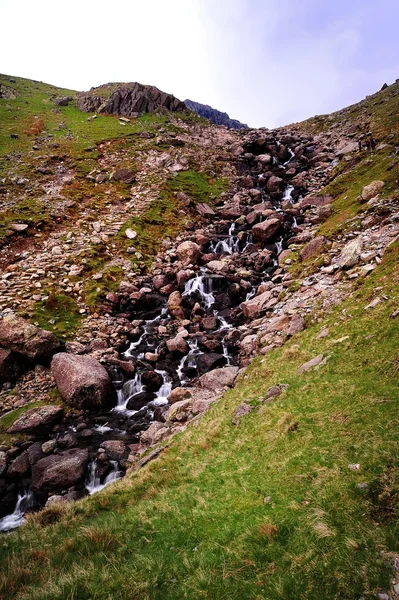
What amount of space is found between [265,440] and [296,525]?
184 inches

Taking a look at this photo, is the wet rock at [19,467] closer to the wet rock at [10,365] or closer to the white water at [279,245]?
the wet rock at [10,365]

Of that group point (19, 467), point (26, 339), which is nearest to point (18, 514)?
point (19, 467)

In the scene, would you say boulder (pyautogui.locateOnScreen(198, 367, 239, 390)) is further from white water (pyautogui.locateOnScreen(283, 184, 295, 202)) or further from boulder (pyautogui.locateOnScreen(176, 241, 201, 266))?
white water (pyautogui.locateOnScreen(283, 184, 295, 202))

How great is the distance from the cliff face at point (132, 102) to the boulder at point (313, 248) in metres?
66.9

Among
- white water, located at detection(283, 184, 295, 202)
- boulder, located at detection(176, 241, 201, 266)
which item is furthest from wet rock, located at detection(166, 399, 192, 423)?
white water, located at detection(283, 184, 295, 202)

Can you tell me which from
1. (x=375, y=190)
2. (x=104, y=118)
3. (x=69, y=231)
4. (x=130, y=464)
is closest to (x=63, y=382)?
(x=130, y=464)

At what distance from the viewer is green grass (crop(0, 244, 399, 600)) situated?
6777 millimetres

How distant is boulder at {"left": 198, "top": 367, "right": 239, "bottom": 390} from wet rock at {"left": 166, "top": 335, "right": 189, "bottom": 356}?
4094 millimetres

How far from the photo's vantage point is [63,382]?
23.2 m

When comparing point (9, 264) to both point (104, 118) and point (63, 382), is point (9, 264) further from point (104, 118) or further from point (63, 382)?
point (104, 118)

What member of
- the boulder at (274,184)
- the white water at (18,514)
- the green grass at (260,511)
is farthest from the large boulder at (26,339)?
the boulder at (274,184)

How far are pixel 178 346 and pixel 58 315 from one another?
1126cm

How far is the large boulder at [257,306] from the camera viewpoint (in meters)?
28.4

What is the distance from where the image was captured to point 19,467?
18422 millimetres
